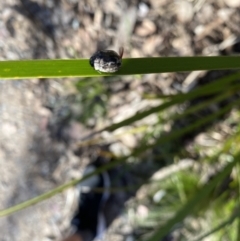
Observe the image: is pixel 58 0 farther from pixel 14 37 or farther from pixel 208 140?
pixel 208 140

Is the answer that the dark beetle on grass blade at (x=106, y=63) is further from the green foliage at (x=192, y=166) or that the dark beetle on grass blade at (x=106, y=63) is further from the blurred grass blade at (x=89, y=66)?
the green foliage at (x=192, y=166)

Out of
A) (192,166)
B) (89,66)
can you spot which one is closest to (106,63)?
(89,66)

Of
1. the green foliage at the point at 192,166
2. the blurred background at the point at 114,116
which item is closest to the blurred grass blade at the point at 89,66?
the green foliage at the point at 192,166

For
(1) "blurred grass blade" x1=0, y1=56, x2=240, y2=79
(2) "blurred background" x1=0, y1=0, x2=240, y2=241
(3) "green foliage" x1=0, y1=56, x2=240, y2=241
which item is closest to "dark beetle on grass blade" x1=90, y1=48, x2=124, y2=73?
(1) "blurred grass blade" x1=0, y1=56, x2=240, y2=79

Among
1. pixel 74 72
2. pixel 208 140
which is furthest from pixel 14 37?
pixel 74 72

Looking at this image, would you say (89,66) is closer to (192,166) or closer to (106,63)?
(106,63)

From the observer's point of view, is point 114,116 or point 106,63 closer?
point 106,63
